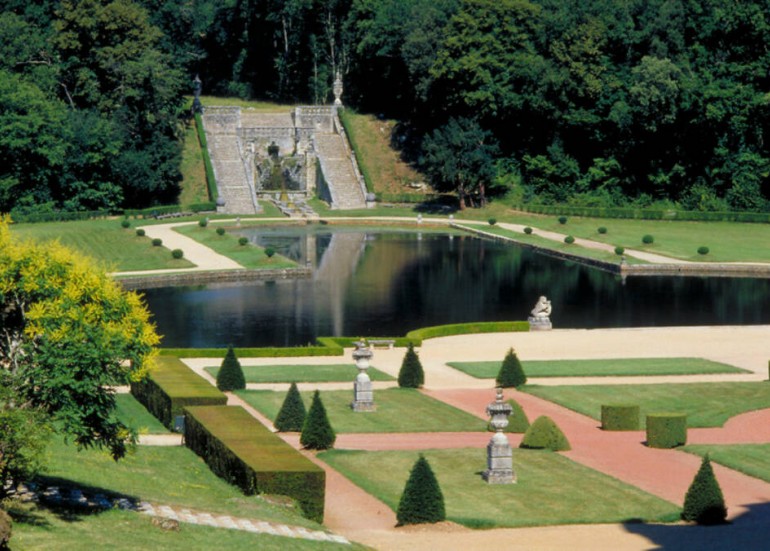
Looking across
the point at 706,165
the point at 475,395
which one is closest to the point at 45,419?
the point at 475,395

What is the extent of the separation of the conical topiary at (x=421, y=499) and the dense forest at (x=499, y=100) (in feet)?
266

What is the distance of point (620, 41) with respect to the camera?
129250 mm

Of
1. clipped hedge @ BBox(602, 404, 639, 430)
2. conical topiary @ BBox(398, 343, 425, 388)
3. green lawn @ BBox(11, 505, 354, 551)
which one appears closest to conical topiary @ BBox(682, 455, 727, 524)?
green lawn @ BBox(11, 505, 354, 551)

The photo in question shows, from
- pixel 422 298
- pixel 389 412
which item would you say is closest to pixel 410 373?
pixel 389 412

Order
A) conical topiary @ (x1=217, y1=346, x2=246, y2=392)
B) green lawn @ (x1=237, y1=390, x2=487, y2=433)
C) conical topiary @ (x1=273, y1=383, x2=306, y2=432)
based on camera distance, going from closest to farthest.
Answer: conical topiary @ (x1=273, y1=383, x2=306, y2=432) → green lawn @ (x1=237, y1=390, x2=487, y2=433) → conical topiary @ (x1=217, y1=346, x2=246, y2=392)

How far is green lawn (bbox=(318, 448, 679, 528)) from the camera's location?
37.2 meters

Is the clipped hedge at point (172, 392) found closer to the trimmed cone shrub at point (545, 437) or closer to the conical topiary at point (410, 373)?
the conical topiary at point (410, 373)

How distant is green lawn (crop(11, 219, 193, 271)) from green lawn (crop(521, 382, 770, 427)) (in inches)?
1604

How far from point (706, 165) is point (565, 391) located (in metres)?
72.3

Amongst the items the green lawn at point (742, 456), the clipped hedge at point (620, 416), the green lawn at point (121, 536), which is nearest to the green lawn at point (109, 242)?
the clipped hedge at point (620, 416)

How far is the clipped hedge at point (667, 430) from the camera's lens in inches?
1793

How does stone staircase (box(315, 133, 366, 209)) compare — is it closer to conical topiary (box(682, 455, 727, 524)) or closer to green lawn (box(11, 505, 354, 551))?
conical topiary (box(682, 455, 727, 524))

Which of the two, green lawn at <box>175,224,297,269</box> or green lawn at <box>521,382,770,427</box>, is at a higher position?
green lawn at <box>175,224,297,269</box>

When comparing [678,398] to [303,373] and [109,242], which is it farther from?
[109,242]
